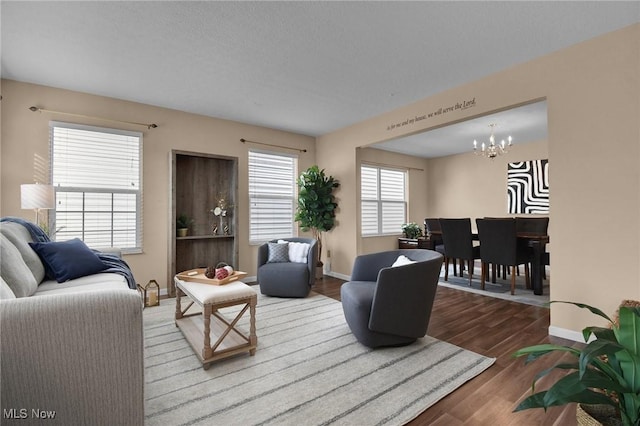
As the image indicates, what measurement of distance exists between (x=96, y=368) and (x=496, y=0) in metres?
3.20

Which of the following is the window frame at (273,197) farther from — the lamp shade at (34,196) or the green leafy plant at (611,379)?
the green leafy plant at (611,379)

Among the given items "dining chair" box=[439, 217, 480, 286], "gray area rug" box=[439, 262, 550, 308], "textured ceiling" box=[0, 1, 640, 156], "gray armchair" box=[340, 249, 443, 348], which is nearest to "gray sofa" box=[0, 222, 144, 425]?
"gray armchair" box=[340, 249, 443, 348]

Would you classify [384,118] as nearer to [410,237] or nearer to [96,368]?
[410,237]

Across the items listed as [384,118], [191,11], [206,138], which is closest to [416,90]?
[384,118]

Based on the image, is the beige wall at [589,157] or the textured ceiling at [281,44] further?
the beige wall at [589,157]

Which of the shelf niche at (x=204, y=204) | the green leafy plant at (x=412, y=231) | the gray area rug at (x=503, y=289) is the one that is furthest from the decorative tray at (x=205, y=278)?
the green leafy plant at (x=412, y=231)

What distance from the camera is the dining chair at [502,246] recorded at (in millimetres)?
3865

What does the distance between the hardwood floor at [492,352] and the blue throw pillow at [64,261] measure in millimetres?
2738

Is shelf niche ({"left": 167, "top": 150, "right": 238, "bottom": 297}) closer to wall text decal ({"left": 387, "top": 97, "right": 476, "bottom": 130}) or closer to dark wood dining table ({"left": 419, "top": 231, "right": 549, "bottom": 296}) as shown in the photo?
wall text decal ({"left": 387, "top": 97, "right": 476, "bottom": 130})

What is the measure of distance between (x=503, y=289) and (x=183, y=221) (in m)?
→ 4.91

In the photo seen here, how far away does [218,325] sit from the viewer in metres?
2.60

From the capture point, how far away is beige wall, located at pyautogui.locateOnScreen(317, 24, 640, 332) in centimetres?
225

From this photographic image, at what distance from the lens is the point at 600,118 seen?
2.38 m
